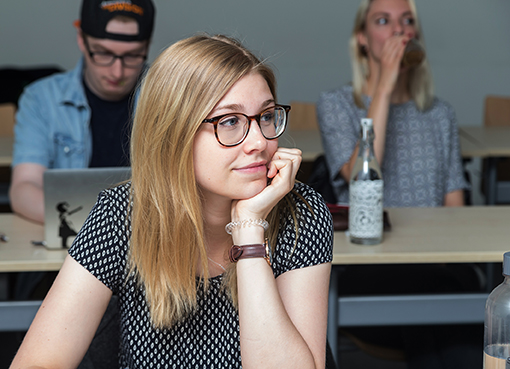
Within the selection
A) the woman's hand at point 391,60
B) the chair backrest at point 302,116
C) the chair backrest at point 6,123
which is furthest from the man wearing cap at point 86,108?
the chair backrest at point 302,116

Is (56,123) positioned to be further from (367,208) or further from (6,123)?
(6,123)

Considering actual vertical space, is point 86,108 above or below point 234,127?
below

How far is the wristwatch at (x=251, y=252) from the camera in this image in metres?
1.11

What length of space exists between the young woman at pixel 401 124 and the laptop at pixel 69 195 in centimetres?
94

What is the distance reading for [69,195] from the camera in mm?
1525

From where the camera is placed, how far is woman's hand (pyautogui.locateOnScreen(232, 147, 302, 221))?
1146 millimetres

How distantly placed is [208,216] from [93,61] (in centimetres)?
108

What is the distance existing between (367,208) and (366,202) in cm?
2

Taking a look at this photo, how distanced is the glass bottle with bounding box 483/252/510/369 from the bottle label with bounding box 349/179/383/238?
26.5 inches

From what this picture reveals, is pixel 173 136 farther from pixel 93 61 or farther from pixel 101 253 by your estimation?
pixel 93 61

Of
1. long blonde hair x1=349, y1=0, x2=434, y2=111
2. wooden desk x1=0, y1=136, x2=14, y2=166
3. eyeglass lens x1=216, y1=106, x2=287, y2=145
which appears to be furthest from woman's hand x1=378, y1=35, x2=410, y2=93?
wooden desk x1=0, y1=136, x2=14, y2=166

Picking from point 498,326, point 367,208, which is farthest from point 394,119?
point 498,326

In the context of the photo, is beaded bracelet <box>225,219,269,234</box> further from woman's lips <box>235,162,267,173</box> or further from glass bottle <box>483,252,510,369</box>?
glass bottle <box>483,252,510,369</box>

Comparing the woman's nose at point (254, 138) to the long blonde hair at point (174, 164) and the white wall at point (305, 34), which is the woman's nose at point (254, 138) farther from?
the white wall at point (305, 34)
